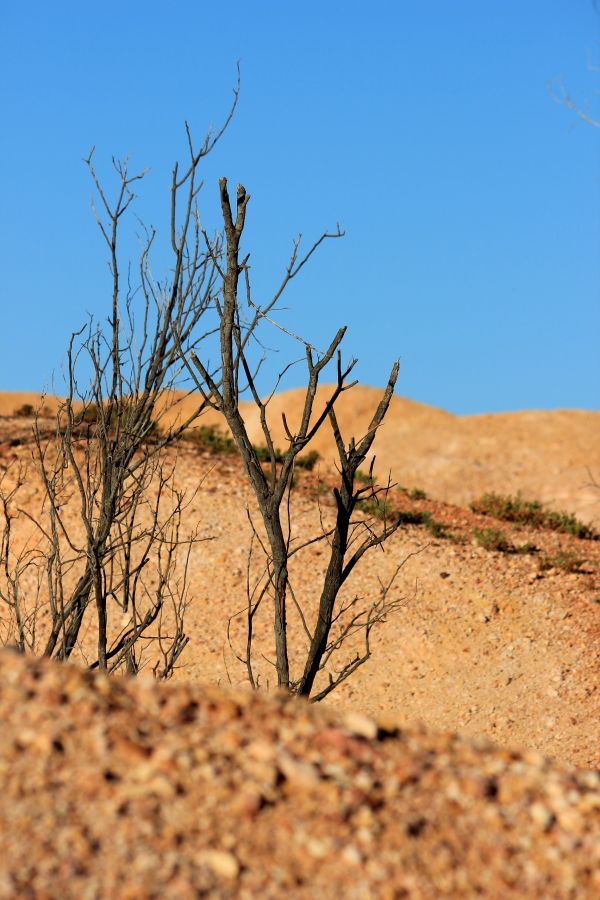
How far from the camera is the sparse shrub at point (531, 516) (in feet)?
47.5

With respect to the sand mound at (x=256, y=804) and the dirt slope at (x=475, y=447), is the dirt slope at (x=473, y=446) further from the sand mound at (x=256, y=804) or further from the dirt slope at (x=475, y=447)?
the sand mound at (x=256, y=804)

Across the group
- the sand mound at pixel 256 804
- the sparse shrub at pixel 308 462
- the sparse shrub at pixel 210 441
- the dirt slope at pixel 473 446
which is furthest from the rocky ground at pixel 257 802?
the dirt slope at pixel 473 446

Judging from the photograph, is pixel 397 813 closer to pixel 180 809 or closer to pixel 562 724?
pixel 180 809

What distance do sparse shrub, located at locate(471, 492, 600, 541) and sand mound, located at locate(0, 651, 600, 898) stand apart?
10.8 metres

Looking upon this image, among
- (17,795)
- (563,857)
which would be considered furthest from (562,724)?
(17,795)

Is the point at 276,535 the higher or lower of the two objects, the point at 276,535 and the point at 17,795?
the higher

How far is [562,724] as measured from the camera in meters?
9.95

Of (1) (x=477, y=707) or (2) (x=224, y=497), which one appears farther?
(2) (x=224, y=497)

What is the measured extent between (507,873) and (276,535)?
353 centimetres

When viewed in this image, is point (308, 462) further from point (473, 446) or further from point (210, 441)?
point (473, 446)

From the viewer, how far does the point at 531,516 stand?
1484cm

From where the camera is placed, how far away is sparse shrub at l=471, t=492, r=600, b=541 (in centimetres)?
1448

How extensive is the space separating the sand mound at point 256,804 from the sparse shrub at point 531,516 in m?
10.8

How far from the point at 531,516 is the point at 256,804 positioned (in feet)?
39.5
